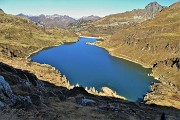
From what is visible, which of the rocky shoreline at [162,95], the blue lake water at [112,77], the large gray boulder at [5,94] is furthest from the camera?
the blue lake water at [112,77]

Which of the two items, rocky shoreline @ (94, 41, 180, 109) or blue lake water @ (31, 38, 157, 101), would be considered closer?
rocky shoreline @ (94, 41, 180, 109)

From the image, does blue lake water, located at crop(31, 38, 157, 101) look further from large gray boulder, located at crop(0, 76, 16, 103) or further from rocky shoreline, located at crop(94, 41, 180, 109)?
large gray boulder, located at crop(0, 76, 16, 103)

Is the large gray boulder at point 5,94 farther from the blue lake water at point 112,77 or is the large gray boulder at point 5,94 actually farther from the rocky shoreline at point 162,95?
the blue lake water at point 112,77

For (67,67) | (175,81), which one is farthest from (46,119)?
(67,67)

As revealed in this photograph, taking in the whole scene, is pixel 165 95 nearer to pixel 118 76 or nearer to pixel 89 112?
pixel 118 76

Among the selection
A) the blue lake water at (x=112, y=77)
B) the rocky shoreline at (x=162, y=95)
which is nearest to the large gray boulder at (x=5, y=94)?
the rocky shoreline at (x=162, y=95)

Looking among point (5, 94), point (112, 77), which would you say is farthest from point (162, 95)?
point (5, 94)

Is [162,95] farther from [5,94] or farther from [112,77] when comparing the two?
[5,94]

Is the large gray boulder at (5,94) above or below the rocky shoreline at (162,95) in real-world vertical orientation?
above

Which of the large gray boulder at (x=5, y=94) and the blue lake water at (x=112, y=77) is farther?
the blue lake water at (x=112, y=77)

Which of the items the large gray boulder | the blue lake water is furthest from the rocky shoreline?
the large gray boulder

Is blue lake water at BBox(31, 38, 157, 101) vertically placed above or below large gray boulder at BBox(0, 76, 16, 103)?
below
